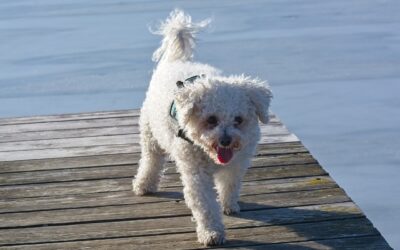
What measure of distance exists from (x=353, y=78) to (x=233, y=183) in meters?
4.11

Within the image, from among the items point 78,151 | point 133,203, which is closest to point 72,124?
point 78,151

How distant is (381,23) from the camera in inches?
404

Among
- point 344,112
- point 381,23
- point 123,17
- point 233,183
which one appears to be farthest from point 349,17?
point 233,183

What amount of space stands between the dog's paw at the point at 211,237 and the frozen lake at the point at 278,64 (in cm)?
128

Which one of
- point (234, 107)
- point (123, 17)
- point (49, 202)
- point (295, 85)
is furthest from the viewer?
point (123, 17)

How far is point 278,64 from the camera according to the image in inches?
332

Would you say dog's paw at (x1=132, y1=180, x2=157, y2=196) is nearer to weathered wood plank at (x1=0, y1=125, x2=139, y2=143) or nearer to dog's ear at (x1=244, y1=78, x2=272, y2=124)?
dog's ear at (x1=244, y1=78, x2=272, y2=124)

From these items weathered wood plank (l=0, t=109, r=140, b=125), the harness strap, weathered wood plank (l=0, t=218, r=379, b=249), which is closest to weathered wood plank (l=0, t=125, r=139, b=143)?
weathered wood plank (l=0, t=109, r=140, b=125)

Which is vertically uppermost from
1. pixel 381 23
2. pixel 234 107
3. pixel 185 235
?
pixel 381 23

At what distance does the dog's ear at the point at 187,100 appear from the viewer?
11.6 feet

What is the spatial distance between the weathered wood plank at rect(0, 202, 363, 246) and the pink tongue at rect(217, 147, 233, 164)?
0.46 m

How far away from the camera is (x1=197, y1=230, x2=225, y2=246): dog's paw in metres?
3.58

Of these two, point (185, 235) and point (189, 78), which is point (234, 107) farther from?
point (185, 235)

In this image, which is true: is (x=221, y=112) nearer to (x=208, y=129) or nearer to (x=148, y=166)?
(x=208, y=129)
